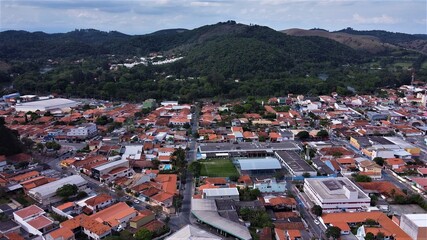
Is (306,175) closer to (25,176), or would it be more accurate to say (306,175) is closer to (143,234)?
(143,234)

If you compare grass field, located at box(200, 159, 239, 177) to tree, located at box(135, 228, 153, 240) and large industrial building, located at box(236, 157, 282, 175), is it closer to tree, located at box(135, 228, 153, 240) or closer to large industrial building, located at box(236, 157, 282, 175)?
large industrial building, located at box(236, 157, 282, 175)

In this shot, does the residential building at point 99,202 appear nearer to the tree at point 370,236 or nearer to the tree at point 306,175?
the tree at point 306,175

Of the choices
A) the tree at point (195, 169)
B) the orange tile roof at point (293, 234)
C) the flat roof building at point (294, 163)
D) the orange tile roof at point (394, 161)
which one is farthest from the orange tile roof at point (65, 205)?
the orange tile roof at point (394, 161)

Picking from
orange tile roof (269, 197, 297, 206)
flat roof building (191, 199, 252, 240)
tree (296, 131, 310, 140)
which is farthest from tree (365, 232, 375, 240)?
tree (296, 131, 310, 140)

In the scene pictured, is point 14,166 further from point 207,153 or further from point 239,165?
point 239,165

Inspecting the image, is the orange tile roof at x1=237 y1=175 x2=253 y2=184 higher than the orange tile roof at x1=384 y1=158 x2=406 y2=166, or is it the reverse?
the orange tile roof at x1=384 y1=158 x2=406 y2=166
